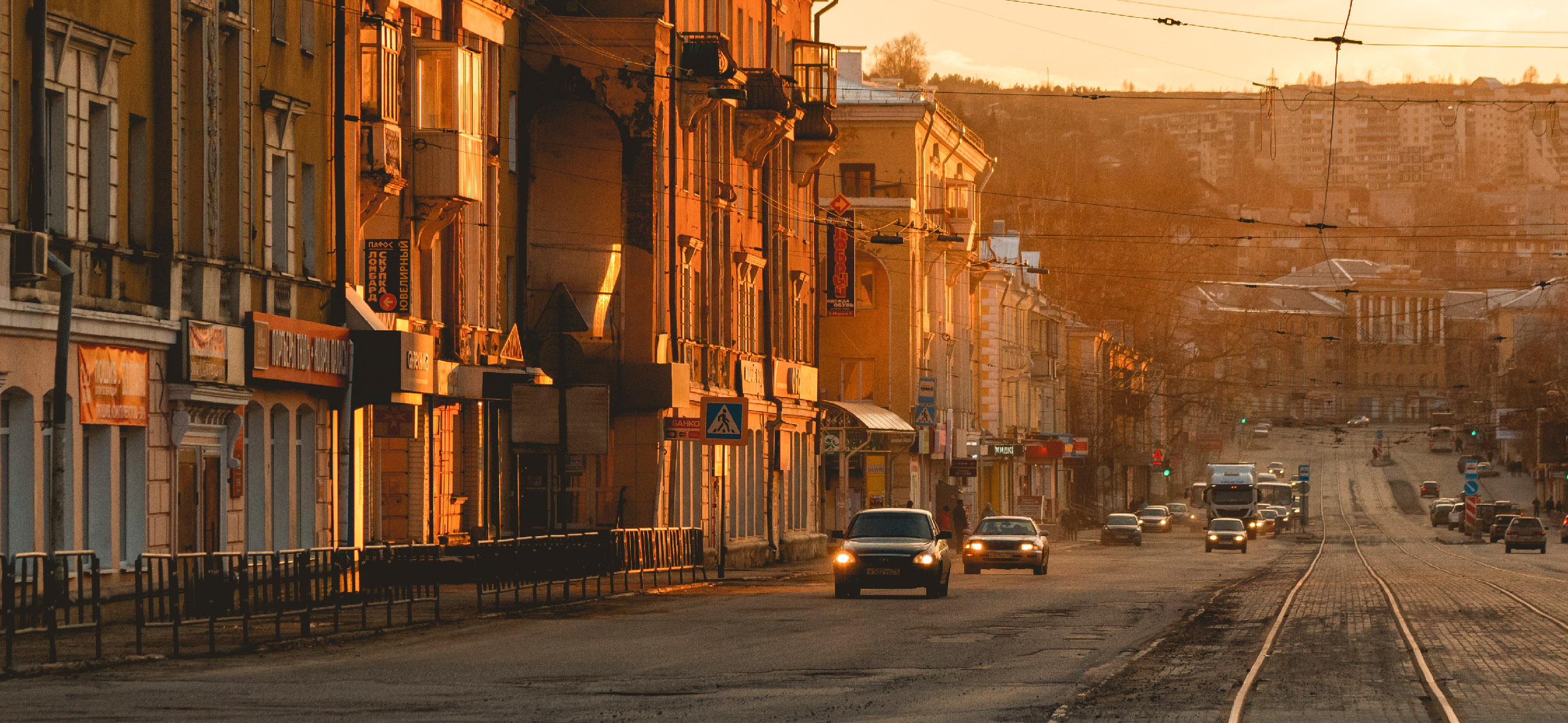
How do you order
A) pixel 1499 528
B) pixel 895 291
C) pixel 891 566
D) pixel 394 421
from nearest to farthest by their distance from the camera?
pixel 394 421
pixel 891 566
pixel 895 291
pixel 1499 528

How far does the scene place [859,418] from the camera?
2320 inches

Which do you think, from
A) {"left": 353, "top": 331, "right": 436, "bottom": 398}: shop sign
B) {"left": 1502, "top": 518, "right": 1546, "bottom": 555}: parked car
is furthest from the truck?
{"left": 353, "top": 331, "right": 436, "bottom": 398}: shop sign

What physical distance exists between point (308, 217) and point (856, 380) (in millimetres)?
43001

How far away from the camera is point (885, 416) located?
63.9m

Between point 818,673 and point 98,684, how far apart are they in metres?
5.47

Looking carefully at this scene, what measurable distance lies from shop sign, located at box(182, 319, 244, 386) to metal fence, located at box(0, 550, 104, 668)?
714cm

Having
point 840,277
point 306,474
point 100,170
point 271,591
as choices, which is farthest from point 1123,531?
point 271,591

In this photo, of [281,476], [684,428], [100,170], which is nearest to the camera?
[100,170]

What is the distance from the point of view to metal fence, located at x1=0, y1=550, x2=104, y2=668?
16.2 meters

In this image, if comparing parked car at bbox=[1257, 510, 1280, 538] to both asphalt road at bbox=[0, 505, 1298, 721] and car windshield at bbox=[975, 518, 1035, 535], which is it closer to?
car windshield at bbox=[975, 518, 1035, 535]

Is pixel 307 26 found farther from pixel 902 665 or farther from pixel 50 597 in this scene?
pixel 902 665

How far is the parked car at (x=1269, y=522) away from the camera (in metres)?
101

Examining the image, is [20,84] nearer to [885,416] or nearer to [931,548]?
[931,548]

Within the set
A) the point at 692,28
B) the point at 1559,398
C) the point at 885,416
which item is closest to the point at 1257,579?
the point at 692,28
